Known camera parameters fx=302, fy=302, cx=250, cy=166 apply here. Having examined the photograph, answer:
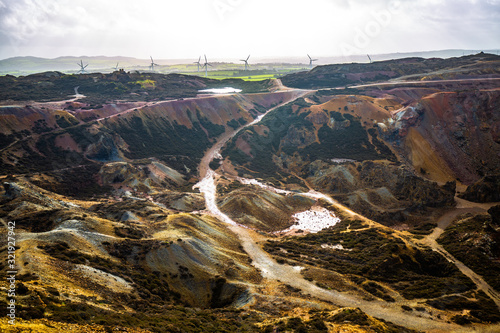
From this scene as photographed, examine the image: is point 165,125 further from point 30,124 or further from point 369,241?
point 369,241

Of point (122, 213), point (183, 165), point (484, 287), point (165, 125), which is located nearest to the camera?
point (484, 287)

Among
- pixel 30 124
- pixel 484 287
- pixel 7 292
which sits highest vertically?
pixel 30 124

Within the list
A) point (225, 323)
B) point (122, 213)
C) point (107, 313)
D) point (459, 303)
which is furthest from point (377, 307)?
point (122, 213)

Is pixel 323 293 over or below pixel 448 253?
below

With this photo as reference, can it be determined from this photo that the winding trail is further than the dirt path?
No

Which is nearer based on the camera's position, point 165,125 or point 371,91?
point 165,125

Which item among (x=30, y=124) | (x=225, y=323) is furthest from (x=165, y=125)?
(x=225, y=323)

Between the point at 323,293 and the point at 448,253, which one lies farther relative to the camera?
the point at 448,253

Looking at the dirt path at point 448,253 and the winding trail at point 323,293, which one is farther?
the dirt path at point 448,253

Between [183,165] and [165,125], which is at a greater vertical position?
[165,125]

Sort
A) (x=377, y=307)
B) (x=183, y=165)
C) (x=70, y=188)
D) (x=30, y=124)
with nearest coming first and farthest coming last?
(x=377, y=307), (x=70, y=188), (x=30, y=124), (x=183, y=165)
